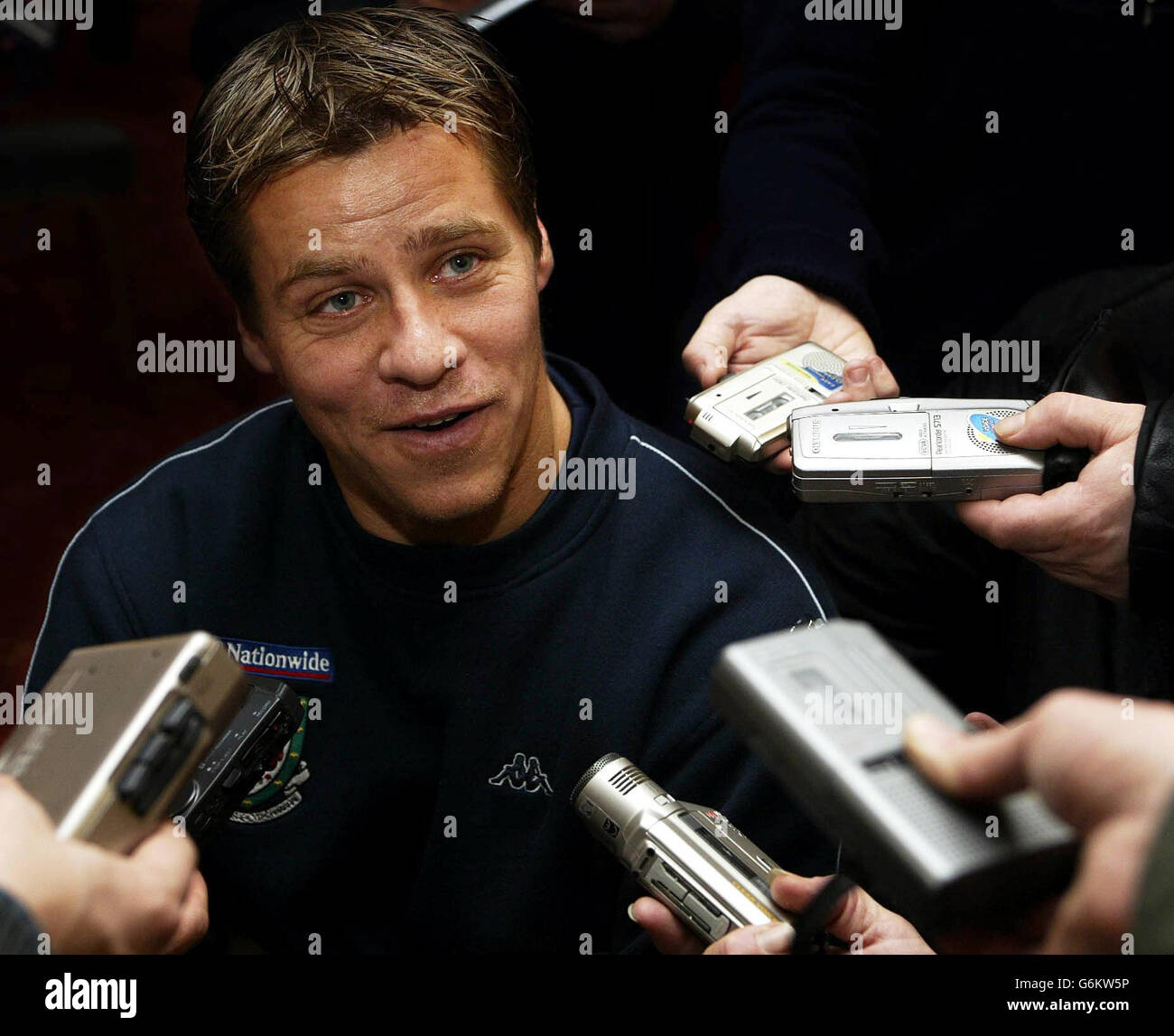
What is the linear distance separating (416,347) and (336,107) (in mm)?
238

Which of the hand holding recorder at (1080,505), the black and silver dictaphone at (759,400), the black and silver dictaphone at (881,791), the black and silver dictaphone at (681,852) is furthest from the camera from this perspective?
the black and silver dictaphone at (759,400)

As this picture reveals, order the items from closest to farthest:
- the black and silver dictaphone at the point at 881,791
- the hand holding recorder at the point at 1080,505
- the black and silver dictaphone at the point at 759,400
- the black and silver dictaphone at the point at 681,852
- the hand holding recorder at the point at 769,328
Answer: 1. the black and silver dictaphone at the point at 881,791
2. the black and silver dictaphone at the point at 681,852
3. the hand holding recorder at the point at 1080,505
4. the black and silver dictaphone at the point at 759,400
5. the hand holding recorder at the point at 769,328

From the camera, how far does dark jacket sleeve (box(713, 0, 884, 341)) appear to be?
5.17 feet

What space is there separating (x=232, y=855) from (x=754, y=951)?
0.65 m

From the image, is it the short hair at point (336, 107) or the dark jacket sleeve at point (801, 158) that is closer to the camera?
the short hair at point (336, 107)

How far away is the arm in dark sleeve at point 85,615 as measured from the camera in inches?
54.6

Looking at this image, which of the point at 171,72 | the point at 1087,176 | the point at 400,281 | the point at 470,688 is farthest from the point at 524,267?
the point at 171,72

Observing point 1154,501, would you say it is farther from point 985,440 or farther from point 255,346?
point 255,346

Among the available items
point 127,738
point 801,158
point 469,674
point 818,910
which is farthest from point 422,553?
point 801,158

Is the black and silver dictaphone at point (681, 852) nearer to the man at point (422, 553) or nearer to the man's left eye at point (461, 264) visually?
the man at point (422, 553)

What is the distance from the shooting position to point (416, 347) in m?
1.20

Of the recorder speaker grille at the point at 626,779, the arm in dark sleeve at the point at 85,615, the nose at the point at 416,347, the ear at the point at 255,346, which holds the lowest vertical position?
the recorder speaker grille at the point at 626,779

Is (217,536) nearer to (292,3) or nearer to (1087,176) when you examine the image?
(292,3)

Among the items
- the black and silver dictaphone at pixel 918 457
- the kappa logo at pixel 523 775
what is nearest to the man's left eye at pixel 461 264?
the black and silver dictaphone at pixel 918 457
